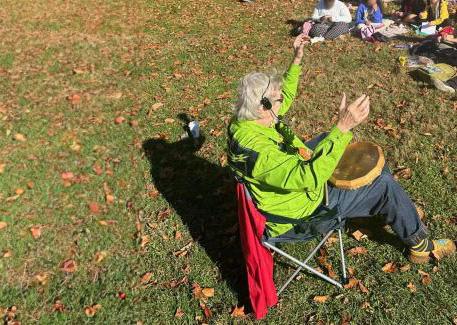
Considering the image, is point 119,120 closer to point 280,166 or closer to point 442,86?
point 280,166

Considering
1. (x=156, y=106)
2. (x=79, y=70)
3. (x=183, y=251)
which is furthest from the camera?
(x=79, y=70)

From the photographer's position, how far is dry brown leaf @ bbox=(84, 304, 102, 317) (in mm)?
4379

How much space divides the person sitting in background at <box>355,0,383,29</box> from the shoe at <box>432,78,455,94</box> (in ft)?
9.82

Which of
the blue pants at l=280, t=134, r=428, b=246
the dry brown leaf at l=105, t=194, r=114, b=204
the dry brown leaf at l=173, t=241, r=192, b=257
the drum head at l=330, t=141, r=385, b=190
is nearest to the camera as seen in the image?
the drum head at l=330, t=141, r=385, b=190

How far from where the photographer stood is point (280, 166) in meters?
3.29

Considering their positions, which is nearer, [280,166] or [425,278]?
[280,166]

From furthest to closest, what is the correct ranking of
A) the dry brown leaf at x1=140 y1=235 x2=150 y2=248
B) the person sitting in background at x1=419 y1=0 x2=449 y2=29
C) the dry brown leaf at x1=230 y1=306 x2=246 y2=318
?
the person sitting in background at x1=419 y1=0 x2=449 y2=29 → the dry brown leaf at x1=140 y1=235 x2=150 y2=248 → the dry brown leaf at x1=230 y1=306 x2=246 y2=318

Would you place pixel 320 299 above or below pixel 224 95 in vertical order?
above

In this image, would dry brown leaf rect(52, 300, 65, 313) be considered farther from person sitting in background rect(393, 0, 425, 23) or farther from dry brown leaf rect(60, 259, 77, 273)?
person sitting in background rect(393, 0, 425, 23)

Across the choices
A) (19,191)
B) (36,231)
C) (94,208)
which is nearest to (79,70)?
(19,191)

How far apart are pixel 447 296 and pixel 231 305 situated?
196 centimetres

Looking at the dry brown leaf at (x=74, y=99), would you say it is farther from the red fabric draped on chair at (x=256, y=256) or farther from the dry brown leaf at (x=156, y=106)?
the red fabric draped on chair at (x=256, y=256)

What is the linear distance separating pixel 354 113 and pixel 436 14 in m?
7.91

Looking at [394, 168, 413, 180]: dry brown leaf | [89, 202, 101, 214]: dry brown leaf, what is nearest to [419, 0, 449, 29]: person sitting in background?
[394, 168, 413, 180]: dry brown leaf
